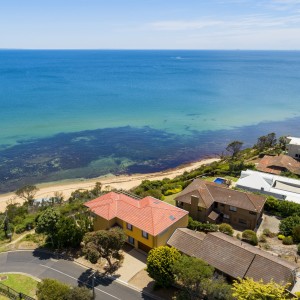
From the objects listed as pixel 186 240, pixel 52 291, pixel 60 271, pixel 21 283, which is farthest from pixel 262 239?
pixel 21 283

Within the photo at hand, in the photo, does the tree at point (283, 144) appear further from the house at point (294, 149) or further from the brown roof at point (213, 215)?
the brown roof at point (213, 215)

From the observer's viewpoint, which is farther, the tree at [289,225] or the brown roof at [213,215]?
the brown roof at [213,215]

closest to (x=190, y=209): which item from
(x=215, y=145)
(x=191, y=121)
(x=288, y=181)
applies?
(x=288, y=181)

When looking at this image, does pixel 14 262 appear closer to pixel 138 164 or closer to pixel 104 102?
pixel 138 164

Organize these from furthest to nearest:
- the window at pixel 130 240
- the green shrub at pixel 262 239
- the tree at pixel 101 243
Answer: the green shrub at pixel 262 239
the window at pixel 130 240
the tree at pixel 101 243

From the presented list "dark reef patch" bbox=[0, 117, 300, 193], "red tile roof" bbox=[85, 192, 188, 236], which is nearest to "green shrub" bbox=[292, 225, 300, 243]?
"red tile roof" bbox=[85, 192, 188, 236]

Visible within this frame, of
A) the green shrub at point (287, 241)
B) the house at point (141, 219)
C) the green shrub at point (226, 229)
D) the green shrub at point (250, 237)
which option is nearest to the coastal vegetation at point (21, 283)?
the house at point (141, 219)
